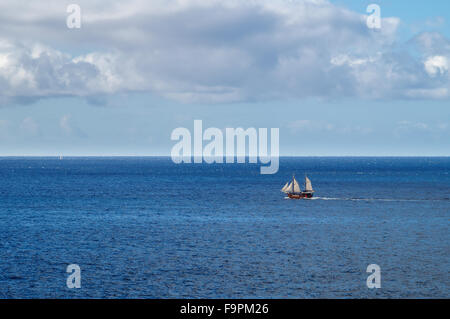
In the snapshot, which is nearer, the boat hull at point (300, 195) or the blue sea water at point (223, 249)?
the blue sea water at point (223, 249)

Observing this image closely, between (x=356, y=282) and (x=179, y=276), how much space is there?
21275 millimetres

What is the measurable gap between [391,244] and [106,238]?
158 feet

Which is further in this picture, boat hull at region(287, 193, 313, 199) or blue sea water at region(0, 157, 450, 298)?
boat hull at region(287, 193, 313, 199)

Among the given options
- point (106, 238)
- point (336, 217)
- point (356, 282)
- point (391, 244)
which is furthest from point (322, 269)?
point (336, 217)

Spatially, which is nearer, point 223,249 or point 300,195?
point 223,249

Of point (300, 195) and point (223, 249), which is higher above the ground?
point (300, 195)

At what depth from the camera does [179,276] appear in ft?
215

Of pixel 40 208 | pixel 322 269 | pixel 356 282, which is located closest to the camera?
pixel 356 282

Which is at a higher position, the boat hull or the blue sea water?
the boat hull

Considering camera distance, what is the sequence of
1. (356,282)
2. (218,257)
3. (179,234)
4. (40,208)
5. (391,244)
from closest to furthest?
(356,282)
(218,257)
(391,244)
(179,234)
(40,208)

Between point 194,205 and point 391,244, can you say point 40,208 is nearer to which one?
point 194,205

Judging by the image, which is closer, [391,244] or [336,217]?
[391,244]

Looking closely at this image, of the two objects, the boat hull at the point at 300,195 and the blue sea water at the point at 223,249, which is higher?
the boat hull at the point at 300,195
